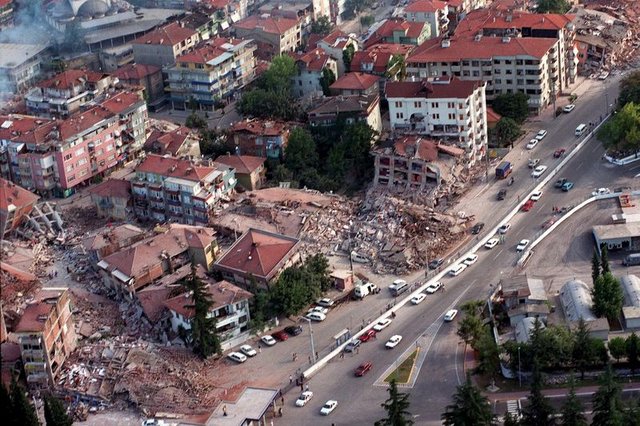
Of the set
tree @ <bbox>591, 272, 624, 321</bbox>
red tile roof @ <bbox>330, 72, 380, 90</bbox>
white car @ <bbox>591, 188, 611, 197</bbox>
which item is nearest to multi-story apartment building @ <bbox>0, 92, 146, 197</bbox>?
red tile roof @ <bbox>330, 72, 380, 90</bbox>

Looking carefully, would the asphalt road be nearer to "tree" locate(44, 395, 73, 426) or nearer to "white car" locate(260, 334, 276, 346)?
"white car" locate(260, 334, 276, 346)

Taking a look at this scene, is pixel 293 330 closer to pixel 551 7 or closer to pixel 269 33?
pixel 269 33

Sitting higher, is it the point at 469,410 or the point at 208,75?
the point at 208,75

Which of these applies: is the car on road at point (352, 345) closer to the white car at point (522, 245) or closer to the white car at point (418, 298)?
the white car at point (418, 298)

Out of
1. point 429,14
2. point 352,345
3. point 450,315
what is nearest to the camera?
point 352,345

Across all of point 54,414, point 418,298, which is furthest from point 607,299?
point 54,414

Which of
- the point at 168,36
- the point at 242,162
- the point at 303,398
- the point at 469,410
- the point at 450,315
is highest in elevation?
the point at 168,36
